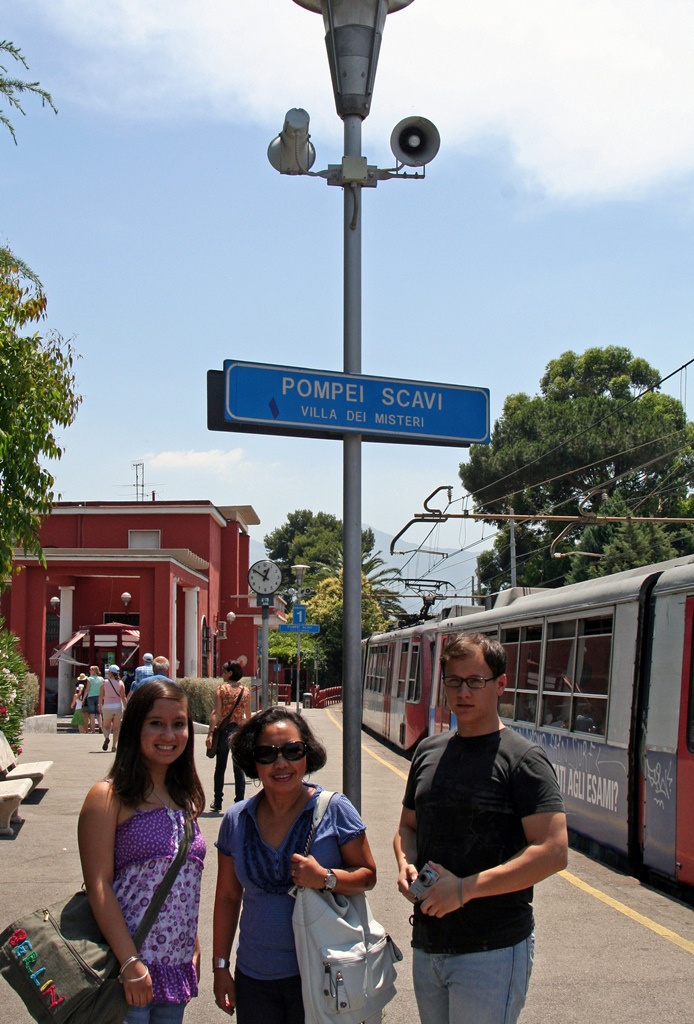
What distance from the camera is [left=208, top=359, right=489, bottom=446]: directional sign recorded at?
16.6 feet

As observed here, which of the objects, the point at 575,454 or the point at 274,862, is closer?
the point at 274,862

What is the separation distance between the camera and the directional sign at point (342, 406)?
5066 mm

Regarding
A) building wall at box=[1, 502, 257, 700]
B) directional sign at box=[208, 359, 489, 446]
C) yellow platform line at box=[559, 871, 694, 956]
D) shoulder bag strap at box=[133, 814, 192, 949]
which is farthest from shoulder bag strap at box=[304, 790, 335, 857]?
building wall at box=[1, 502, 257, 700]

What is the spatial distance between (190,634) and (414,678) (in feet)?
53.9

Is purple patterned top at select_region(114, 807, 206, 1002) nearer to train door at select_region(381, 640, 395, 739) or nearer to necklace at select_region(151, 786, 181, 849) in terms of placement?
necklace at select_region(151, 786, 181, 849)

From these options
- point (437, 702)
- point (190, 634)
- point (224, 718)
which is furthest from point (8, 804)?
point (190, 634)

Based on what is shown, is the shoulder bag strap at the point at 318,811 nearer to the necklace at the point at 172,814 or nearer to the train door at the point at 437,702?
the necklace at the point at 172,814

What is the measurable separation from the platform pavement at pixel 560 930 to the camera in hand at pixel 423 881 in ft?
8.11

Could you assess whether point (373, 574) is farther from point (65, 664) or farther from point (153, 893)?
point (153, 893)

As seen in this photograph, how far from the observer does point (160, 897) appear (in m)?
3.42

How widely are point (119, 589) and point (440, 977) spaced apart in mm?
35442

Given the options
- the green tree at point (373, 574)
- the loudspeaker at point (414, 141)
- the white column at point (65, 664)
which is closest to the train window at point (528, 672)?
the loudspeaker at point (414, 141)

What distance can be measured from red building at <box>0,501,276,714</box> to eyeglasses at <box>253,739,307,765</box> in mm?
23193

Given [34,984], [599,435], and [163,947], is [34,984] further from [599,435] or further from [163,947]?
[599,435]
